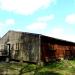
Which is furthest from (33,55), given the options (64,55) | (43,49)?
(64,55)

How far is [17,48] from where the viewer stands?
3036cm

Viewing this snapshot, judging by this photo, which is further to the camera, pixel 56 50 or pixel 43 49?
pixel 56 50

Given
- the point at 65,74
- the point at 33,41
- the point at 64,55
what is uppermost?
the point at 33,41

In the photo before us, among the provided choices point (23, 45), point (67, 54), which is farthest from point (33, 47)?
point (67, 54)

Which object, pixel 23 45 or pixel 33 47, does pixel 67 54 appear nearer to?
pixel 33 47

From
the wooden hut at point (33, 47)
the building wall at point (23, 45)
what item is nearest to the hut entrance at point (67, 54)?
the wooden hut at point (33, 47)

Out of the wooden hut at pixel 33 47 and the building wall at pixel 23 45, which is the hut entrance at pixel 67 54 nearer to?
the wooden hut at pixel 33 47

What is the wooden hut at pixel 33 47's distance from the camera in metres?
26.1

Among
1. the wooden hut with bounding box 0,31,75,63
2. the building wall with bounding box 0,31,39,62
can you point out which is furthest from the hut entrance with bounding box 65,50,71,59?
the building wall with bounding box 0,31,39,62

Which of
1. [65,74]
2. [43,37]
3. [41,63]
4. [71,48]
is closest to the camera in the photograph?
[65,74]

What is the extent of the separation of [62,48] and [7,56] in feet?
30.1

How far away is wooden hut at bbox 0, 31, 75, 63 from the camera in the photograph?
85.7ft

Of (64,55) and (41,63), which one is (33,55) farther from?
(64,55)

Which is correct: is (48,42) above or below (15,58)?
above
